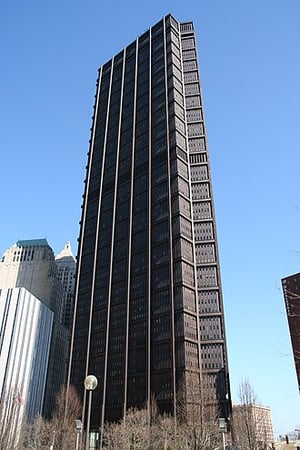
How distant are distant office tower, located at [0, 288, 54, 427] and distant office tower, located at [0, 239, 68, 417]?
10.4 meters

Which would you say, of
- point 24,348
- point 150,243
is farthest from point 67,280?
point 150,243

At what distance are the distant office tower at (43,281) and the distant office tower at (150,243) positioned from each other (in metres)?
37.0

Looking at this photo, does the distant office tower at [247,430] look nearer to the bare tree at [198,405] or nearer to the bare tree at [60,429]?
the bare tree at [198,405]

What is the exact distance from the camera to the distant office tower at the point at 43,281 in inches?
5551

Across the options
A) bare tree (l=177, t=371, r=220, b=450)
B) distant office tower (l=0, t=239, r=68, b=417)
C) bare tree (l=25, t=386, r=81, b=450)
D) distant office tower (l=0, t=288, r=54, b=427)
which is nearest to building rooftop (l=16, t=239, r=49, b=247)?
distant office tower (l=0, t=239, r=68, b=417)

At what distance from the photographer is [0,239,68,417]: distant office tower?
463ft

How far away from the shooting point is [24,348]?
11944 centimetres

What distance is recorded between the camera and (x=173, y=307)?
90.9m

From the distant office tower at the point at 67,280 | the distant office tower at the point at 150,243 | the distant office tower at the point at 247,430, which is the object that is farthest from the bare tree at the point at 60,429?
the distant office tower at the point at 67,280

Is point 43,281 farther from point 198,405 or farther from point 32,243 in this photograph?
point 198,405

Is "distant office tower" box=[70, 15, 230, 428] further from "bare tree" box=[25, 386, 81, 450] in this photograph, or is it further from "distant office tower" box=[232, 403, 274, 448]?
"distant office tower" box=[232, 403, 274, 448]

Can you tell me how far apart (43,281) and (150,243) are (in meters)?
61.2

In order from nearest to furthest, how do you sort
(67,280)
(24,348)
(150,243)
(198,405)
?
(198,405) < (150,243) < (24,348) < (67,280)

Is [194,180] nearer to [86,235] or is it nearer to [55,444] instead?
[86,235]
